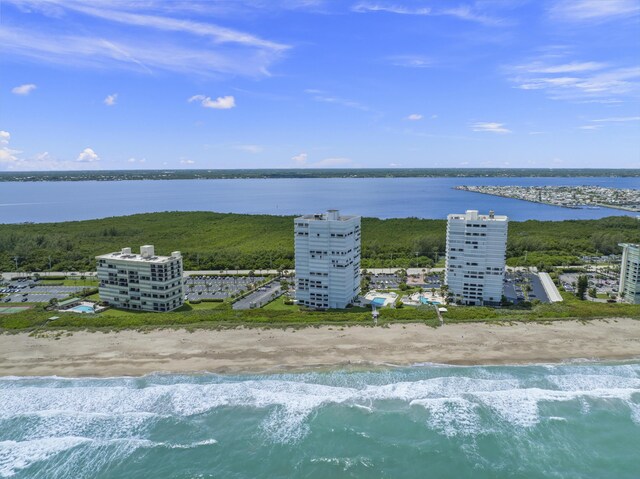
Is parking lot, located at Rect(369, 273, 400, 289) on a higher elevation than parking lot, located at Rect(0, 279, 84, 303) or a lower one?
higher

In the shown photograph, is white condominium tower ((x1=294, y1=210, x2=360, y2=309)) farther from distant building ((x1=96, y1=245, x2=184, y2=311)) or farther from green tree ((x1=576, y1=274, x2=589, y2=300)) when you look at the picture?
green tree ((x1=576, y1=274, x2=589, y2=300))

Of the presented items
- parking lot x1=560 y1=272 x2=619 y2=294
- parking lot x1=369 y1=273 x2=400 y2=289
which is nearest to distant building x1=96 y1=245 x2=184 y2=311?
parking lot x1=369 y1=273 x2=400 y2=289

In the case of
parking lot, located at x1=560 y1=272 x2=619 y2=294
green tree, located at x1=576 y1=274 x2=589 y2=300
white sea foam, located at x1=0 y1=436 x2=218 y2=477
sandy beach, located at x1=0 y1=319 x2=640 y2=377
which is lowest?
white sea foam, located at x1=0 y1=436 x2=218 y2=477

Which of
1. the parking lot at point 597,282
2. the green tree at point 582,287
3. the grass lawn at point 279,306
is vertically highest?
the green tree at point 582,287

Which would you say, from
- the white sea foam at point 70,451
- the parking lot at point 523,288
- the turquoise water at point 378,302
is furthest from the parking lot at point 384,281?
the white sea foam at point 70,451

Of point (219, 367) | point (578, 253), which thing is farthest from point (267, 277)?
point (578, 253)

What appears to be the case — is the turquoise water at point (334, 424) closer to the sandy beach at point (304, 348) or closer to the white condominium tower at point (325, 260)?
the sandy beach at point (304, 348)
